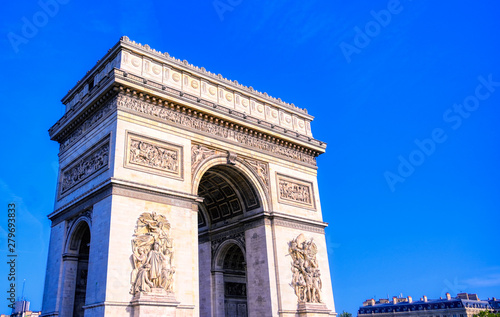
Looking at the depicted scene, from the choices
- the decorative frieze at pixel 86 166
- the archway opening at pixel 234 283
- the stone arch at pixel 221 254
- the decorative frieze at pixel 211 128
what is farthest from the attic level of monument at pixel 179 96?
the archway opening at pixel 234 283

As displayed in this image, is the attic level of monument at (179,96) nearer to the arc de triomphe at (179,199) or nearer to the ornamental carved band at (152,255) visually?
the arc de triomphe at (179,199)

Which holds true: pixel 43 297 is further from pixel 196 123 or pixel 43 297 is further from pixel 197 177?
pixel 196 123

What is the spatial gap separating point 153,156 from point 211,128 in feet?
12.4

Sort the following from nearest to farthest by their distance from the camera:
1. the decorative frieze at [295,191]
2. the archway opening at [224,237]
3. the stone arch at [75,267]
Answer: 1. the stone arch at [75,267]
2. the archway opening at [224,237]
3. the decorative frieze at [295,191]

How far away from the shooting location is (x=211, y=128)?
21.5 m

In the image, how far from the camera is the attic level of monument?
1925 cm

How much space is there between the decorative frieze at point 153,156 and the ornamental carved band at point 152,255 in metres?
2.04

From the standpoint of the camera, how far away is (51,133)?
75.3 ft

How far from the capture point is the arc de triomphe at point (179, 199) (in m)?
16.8

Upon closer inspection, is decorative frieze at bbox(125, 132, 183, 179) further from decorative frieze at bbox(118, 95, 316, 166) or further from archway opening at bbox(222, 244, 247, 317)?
archway opening at bbox(222, 244, 247, 317)

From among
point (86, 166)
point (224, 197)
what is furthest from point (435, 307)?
point (86, 166)

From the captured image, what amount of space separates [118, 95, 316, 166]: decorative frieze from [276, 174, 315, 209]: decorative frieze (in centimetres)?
132

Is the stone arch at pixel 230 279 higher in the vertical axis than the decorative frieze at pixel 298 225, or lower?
lower

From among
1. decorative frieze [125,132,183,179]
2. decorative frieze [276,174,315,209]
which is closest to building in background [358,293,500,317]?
decorative frieze [276,174,315,209]
